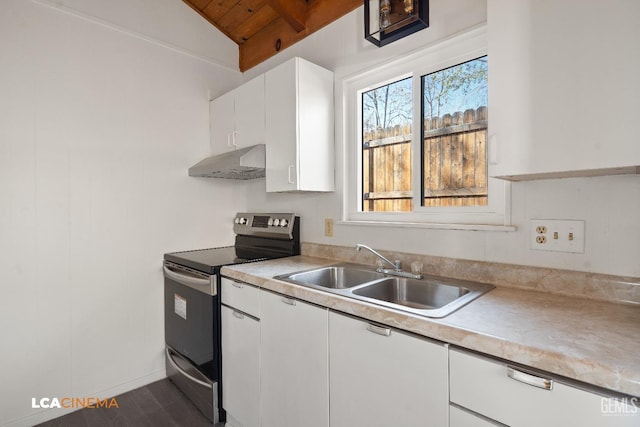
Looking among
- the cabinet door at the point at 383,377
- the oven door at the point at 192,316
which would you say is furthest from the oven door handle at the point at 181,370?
the cabinet door at the point at 383,377

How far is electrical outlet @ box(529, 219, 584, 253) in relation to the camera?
1.21 m

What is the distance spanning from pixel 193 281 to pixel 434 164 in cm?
156

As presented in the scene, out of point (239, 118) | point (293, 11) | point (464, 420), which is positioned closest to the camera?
point (464, 420)

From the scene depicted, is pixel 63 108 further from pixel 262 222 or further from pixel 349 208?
pixel 349 208

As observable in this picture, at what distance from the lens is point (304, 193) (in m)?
2.31

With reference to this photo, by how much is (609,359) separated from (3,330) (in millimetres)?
2631

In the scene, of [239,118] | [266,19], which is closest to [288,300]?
[239,118]

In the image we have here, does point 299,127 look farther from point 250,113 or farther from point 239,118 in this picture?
point 239,118

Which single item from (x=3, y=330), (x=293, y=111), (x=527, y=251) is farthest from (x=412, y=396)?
(x=3, y=330)

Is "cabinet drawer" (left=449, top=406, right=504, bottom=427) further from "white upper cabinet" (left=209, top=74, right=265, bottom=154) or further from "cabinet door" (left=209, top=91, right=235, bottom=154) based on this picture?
"cabinet door" (left=209, top=91, right=235, bottom=154)

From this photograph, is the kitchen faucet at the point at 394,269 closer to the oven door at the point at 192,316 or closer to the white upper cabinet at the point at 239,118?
the oven door at the point at 192,316

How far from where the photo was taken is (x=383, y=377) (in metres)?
1.08

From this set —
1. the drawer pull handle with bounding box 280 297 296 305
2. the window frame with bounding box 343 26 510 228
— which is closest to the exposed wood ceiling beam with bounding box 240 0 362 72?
the window frame with bounding box 343 26 510 228

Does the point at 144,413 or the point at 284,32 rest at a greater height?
the point at 284,32
